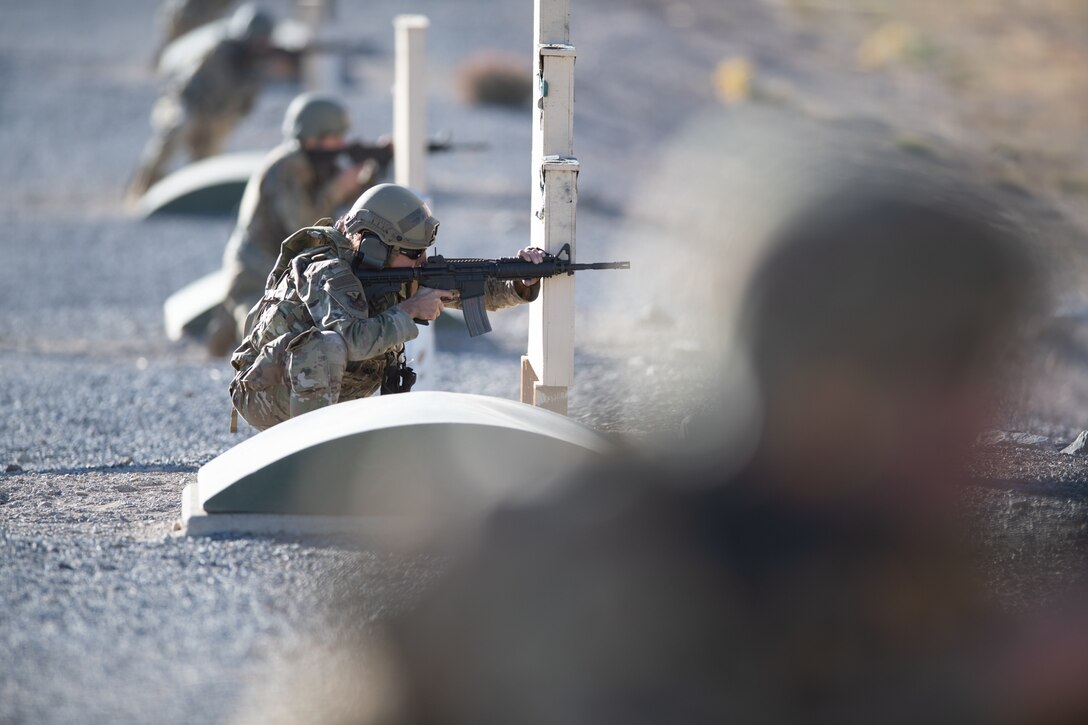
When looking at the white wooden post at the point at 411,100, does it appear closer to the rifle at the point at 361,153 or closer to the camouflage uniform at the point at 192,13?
the rifle at the point at 361,153

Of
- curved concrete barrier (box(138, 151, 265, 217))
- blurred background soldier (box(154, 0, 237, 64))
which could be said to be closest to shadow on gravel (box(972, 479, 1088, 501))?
curved concrete barrier (box(138, 151, 265, 217))

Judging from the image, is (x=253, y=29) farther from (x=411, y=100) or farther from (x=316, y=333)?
(x=316, y=333)

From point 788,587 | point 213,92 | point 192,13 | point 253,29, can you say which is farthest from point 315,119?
point 192,13

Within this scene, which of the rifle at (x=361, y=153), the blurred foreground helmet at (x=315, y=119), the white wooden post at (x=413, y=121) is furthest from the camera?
the rifle at (x=361, y=153)

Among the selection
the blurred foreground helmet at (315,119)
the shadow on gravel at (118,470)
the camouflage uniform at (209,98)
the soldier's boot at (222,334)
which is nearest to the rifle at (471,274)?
the shadow on gravel at (118,470)

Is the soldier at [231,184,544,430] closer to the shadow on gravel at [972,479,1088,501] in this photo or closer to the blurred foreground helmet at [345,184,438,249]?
the blurred foreground helmet at [345,184,438,249]

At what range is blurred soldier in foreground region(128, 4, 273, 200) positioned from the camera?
49.2ft

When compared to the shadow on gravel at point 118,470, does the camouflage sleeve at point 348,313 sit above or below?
above

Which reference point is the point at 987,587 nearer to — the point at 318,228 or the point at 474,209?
the point at 318,228

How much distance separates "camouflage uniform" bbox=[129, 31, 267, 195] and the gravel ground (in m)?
1.13

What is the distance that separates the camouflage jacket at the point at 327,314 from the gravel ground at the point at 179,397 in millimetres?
782

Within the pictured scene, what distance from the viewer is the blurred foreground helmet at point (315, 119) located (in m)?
9.14

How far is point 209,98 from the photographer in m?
15.1

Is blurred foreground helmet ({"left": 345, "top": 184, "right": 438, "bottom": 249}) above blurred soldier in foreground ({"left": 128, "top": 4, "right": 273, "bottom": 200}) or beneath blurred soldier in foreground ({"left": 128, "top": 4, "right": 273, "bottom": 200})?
beneath
